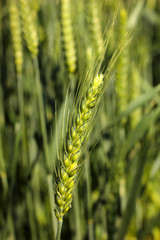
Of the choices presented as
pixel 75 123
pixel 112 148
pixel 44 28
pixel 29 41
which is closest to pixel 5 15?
pixel 44 28

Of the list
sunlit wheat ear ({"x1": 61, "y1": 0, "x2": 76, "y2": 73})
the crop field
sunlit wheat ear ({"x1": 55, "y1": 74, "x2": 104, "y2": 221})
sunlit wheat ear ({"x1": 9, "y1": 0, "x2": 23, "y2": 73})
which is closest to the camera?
sunlit wheat ear ({"x1": 55, "y1": 74, "x2": 104, "y2": 221})

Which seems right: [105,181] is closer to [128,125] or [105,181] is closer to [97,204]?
[97,204]

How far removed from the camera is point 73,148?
1.25 ft

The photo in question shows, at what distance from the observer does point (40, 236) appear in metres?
0.81

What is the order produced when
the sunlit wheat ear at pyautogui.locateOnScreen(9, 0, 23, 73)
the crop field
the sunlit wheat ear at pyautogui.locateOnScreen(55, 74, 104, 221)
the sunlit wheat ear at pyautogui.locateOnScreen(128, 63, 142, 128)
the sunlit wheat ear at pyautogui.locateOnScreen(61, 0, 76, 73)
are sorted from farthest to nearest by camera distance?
1. the sunlit wheat ear at pyautogui.locateOnScreen(128, 63, 142, 128)
2. the sunlit wheat ear at pyautogui.locateOnScreen(9, 0, 23, 73)
3. the sunlit wheat ear at pyautogui.locateOnScreen(61, 0, 76, 73)
4. the crop field
5. the sunlit wheat ear at pyautogui.locateOnScreen(55, 74, 104, 221)

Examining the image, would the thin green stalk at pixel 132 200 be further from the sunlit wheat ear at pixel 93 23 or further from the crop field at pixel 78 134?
the sunlit wheat ear at pixel 93 23

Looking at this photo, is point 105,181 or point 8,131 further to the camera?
point 8,131

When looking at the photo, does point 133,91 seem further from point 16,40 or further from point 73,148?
point 73,148

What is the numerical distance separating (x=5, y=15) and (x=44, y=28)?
0.31 m

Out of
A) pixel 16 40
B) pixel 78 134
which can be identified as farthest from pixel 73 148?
pixel 16 40

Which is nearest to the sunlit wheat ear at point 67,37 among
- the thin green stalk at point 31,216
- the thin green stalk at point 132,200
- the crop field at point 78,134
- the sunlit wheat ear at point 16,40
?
the crop field at point 78,134

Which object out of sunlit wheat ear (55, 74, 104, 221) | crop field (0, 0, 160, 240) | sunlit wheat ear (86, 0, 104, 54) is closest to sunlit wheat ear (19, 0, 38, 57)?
crop field (0, 0, 160, 240)

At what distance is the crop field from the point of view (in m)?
0.50

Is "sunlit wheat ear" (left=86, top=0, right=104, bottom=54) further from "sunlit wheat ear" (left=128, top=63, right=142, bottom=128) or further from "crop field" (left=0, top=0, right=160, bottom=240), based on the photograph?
"sunlit wheat ear" (left=128, top=63, right=142, bottom=128)
